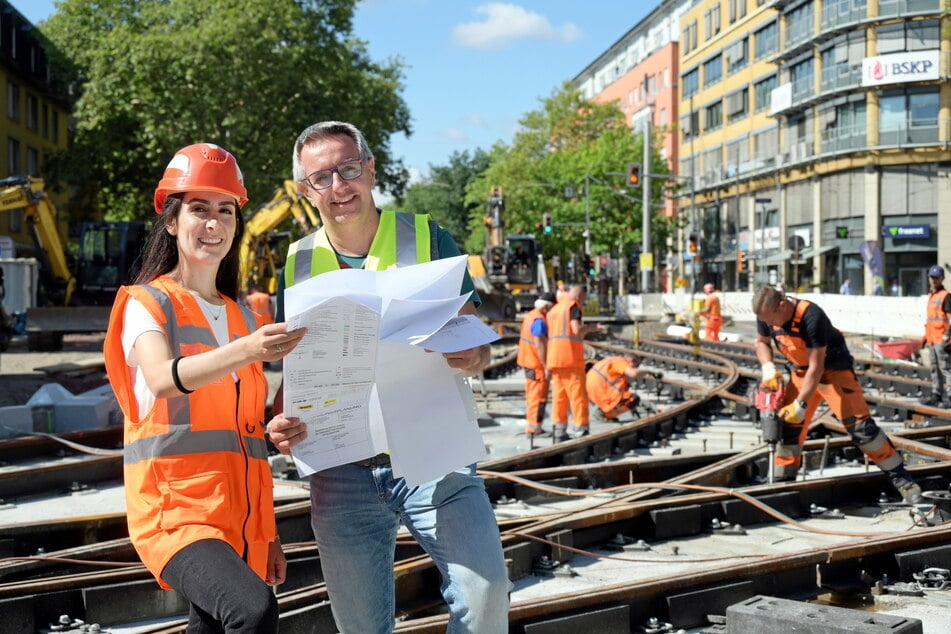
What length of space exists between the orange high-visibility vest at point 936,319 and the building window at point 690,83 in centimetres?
6055

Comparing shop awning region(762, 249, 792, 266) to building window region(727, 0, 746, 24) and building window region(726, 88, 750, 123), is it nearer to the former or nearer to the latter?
building window region(726, 88, 750, 123)

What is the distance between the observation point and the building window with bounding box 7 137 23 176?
51750 millimetres

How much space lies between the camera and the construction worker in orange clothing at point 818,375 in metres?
8.25

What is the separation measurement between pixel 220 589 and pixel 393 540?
0.70 metres

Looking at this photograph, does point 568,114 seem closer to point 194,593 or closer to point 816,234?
point 816,234

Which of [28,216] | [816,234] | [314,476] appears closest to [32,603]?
[314,476]

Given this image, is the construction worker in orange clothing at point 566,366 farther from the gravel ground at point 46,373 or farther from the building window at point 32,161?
the building window at point 32,161

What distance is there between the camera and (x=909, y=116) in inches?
1927

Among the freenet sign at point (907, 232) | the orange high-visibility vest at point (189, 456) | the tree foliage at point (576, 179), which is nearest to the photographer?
the orange high-visibility vest at point (189, 456)

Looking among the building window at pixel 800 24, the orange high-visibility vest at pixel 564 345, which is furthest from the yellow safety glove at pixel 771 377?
the building window at pixel 800 24

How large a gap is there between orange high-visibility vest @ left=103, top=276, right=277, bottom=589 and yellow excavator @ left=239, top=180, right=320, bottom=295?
22505 mm

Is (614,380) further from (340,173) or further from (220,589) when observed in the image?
(220,589)

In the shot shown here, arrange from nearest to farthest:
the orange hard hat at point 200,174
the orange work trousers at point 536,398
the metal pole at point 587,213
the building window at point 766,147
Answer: the orange hard hat at point 200,174 < the orange work trousers at point 536,398 < the building window at point 766,147 < the metal pole at point 587,213

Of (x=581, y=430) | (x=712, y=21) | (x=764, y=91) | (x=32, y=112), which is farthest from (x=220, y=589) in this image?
(x=712, y=21)
